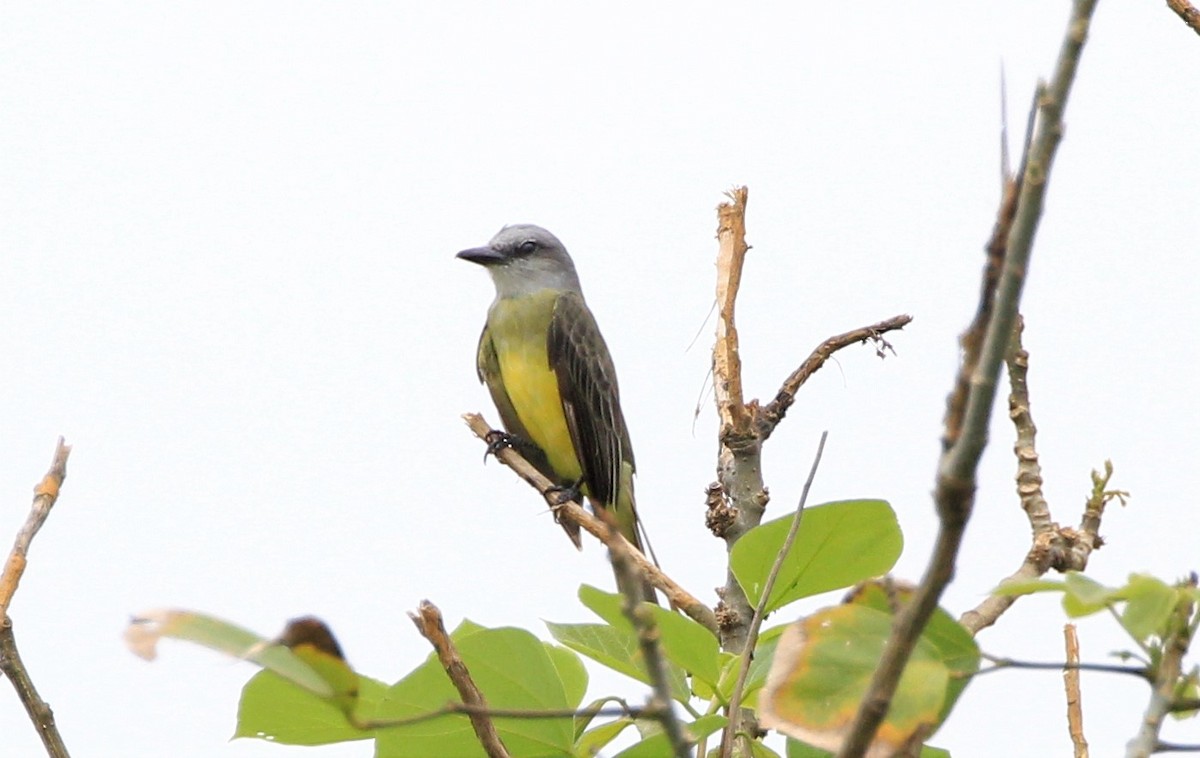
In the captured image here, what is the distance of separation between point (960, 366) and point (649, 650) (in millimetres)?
294

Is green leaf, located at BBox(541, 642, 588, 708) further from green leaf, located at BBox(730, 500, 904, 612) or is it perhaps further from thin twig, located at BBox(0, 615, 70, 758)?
thin twig, located at BBox(0, 615, 70, 758)

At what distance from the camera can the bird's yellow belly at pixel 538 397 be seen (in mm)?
7188

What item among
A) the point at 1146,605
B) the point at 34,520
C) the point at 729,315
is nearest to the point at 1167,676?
the point at 1146,605

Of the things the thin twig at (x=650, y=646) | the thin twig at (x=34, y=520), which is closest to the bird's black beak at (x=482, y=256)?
the thin twig at (x=34, y=520)

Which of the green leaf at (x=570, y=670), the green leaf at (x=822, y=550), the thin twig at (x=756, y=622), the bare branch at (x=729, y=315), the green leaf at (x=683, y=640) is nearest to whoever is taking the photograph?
the thin twig at (x=756, y=622)

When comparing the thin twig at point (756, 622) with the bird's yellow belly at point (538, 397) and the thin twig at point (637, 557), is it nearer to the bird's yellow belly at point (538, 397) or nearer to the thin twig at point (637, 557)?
the thin twig at point (637, 557)

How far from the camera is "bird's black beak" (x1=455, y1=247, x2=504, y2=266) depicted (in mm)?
7714

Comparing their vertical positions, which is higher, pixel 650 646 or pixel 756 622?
pixel 650 646

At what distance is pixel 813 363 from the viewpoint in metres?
3.92

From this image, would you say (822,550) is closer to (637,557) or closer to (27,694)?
(637,557)

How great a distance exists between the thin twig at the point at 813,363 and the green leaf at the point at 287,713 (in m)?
1.77

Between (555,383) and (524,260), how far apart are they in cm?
98

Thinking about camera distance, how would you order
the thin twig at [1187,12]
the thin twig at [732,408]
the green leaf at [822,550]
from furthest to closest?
the thin twig at [732,408]
the thin twig at [1187,12]
the green leaf at [822,550]

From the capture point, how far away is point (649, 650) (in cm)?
100
